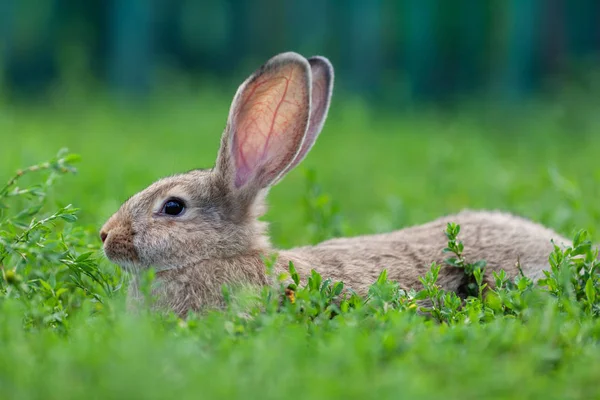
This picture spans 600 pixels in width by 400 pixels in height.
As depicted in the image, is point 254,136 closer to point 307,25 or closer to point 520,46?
point 520,46

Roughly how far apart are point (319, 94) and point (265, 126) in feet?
1.57

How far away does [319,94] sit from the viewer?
200 inches

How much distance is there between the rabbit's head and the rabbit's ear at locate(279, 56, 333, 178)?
0.43 ft

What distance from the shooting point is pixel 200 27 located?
59.1 ft

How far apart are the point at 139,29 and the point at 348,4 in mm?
3779

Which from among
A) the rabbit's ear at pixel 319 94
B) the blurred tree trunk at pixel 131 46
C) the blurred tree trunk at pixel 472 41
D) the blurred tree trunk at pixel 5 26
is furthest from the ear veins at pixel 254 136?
the blurred tree trunk at pixel 5 26

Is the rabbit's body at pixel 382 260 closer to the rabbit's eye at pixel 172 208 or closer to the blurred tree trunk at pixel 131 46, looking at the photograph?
the rabbit's eye at pixel 172 208

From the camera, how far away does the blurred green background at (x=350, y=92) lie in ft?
27.3

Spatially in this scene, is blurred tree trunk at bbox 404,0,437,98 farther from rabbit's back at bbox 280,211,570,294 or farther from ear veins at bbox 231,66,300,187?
ear veins at bbox 231,66,300,187

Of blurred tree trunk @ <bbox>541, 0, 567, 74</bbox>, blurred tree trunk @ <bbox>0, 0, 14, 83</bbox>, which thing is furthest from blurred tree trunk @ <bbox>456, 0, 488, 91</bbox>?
blurred tree trunk @ <bbox>0, 0, 14, 83</bbox>

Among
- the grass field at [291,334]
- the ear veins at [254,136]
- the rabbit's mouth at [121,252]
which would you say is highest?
the ear veins at [254,136]

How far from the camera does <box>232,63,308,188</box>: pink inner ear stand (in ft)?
15.2

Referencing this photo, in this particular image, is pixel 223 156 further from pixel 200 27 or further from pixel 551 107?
pixel 200 27

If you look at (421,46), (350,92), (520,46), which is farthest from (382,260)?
(421,46)
